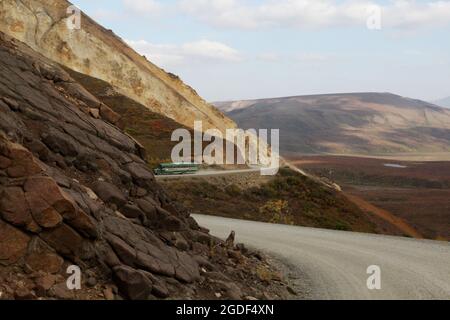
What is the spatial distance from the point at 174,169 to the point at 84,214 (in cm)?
2705

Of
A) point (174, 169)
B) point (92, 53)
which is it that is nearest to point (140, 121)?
point (174, 169)

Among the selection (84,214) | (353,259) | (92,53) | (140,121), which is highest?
(92,53)

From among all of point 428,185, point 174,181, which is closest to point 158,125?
point 174,181

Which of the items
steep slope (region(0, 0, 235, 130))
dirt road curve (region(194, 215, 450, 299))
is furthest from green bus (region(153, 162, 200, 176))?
steep slope (region(0, 0, 235, 130))

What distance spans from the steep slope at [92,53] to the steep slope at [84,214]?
133 feet

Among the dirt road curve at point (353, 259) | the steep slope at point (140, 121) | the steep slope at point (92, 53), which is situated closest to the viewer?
the dirt road curve at point (353, 259)

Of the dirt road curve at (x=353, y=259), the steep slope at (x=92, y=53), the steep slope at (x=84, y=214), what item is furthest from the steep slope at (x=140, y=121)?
the steep slope at (x=84, y=214)

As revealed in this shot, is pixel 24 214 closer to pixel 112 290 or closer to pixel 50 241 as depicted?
pixel 50 241

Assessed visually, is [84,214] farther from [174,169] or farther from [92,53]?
[92,53]

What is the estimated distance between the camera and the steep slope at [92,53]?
53.1 meters

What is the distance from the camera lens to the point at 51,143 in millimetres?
11375

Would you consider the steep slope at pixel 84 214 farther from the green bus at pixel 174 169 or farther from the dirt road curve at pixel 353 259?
the green bus at pixel 174 169

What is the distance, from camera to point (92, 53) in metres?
56.5

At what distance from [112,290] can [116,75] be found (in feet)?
167
